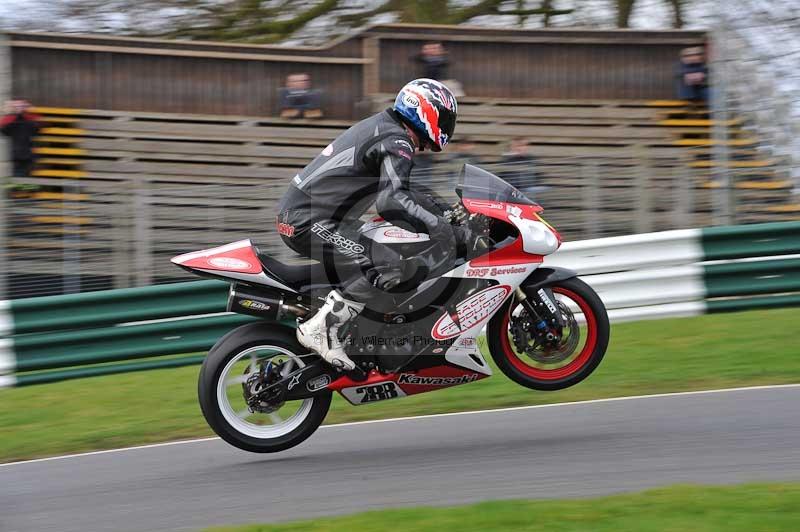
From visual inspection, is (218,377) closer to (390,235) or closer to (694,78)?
(390,235)

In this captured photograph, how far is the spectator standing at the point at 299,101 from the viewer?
14.8m

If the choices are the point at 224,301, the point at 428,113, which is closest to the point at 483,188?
the point at 428,113

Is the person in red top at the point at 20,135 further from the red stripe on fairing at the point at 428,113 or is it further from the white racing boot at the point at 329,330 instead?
the red stripe on fairing at the point at 428,113

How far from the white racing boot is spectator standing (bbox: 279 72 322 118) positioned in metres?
9.09

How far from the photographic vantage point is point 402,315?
6.08m

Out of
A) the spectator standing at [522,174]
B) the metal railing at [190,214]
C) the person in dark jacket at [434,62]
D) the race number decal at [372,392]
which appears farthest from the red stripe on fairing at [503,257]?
the person in dark jacket at [434,62]

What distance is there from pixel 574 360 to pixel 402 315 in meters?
1.02

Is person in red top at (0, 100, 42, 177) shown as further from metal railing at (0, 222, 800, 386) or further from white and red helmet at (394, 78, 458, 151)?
white and red helmet at (394, 78, 458, 151)

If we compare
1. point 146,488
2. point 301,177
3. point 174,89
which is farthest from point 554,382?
point 174,89

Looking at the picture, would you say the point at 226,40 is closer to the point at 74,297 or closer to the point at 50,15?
the point at 50,15

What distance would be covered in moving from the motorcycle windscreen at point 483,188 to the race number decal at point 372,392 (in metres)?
1.12

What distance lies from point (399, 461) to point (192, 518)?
1254mm

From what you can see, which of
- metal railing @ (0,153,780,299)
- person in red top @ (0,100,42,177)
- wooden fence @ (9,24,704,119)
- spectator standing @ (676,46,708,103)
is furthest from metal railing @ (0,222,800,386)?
wooden fence @ (9,24,704,119)

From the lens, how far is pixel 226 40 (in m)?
17.3
